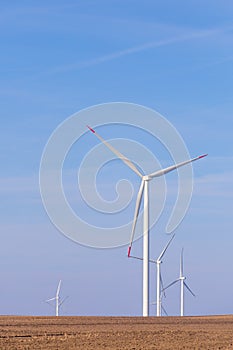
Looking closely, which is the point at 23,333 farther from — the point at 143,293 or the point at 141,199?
the point at 141,199

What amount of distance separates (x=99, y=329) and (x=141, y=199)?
26017 mm

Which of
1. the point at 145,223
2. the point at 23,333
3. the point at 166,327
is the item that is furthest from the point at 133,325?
the point at 145,223

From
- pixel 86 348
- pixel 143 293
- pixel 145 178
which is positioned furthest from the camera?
pixel 145 178

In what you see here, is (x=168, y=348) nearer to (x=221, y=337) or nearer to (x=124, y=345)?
(x=124, y=345)

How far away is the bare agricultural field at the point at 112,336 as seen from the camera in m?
45.0

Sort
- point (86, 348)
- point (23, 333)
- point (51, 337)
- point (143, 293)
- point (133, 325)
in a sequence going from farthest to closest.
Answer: point (143, 293) → point (133, 325) → point (23, 333) → point (51, 337) → point (86, 348)

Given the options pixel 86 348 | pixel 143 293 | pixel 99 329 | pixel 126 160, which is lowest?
pixel 86 348

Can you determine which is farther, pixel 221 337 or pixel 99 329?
pixel 99 329

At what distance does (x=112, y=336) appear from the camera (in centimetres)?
5162

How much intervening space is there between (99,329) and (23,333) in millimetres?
6574

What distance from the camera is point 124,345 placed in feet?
148

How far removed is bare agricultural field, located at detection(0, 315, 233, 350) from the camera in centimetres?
4497

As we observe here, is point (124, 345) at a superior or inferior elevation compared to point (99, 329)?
inferior

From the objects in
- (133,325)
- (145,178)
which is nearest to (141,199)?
(145,178)
